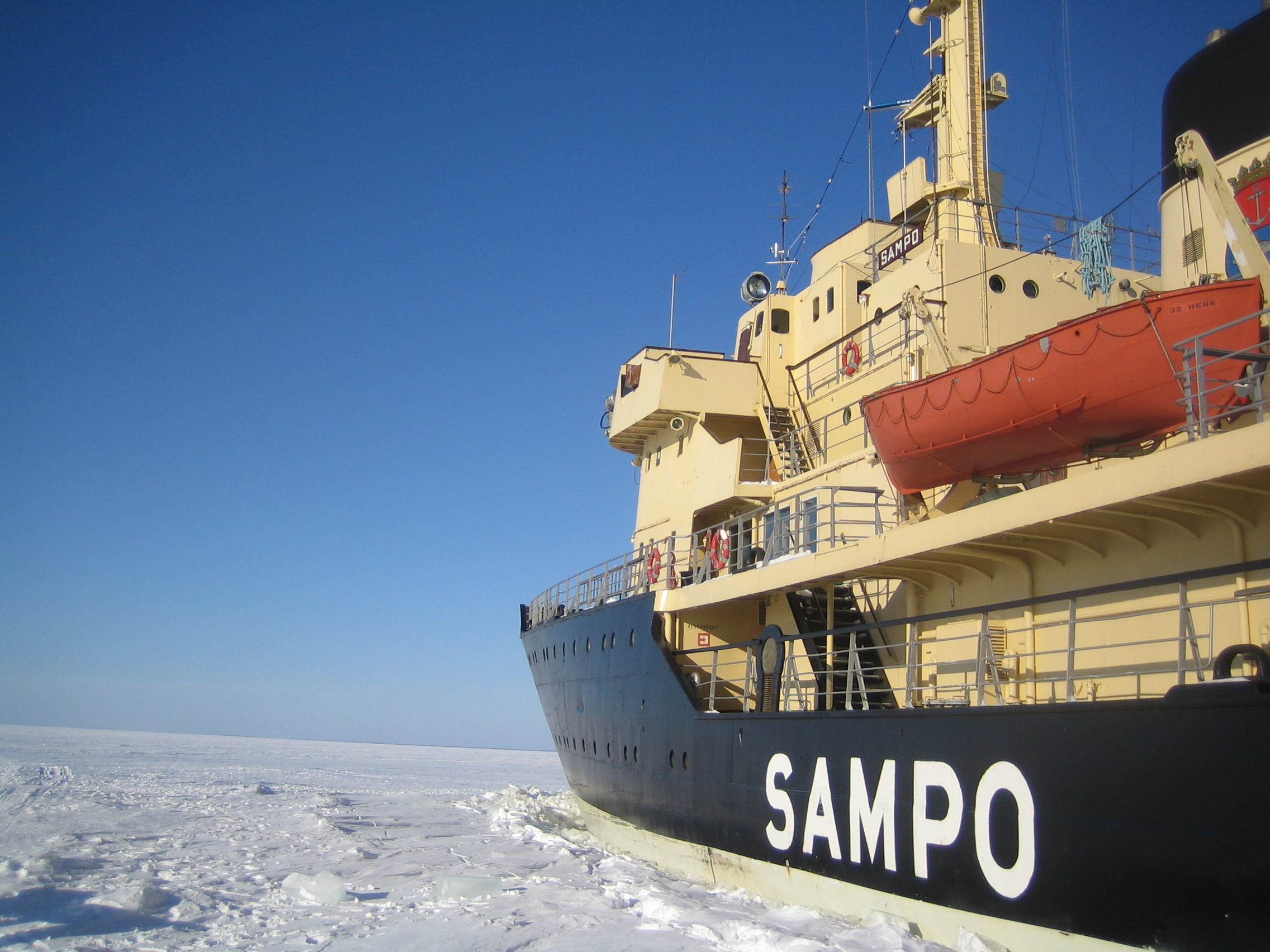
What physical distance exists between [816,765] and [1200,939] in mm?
4219

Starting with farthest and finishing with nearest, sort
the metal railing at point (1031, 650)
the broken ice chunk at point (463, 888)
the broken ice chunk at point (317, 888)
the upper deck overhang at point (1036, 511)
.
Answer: the broken ice chunk at point (463, 888) → the broken ice chunk at point (317, 888) → the metal railing at point (1031, 650) → the upper deck overhang at point (1036, 511)

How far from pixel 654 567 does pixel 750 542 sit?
1.80 m

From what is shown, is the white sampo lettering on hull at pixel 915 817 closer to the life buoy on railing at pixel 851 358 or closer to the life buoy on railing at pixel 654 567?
the life buoy on railing at pixel 654 567

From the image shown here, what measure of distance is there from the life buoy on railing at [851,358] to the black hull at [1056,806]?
631cm

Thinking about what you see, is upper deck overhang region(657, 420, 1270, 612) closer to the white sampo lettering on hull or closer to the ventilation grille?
the white sampo lettering on hull

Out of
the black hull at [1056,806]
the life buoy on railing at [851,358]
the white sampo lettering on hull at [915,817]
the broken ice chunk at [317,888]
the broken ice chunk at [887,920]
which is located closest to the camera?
the black hull at [1056,806]

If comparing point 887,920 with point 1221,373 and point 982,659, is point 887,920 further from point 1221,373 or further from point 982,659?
point 1221,373

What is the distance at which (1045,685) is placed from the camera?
9.31m

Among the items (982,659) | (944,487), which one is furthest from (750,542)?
(982,659)

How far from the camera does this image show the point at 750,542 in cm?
1619

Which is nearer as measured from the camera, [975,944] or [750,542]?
[975,944]

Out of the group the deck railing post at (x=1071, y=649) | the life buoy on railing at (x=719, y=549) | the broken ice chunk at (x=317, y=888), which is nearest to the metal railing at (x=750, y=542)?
the life buoy on railing at (x=719, y=549)

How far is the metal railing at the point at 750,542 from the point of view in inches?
479

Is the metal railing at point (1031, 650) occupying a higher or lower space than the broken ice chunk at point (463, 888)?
higher
